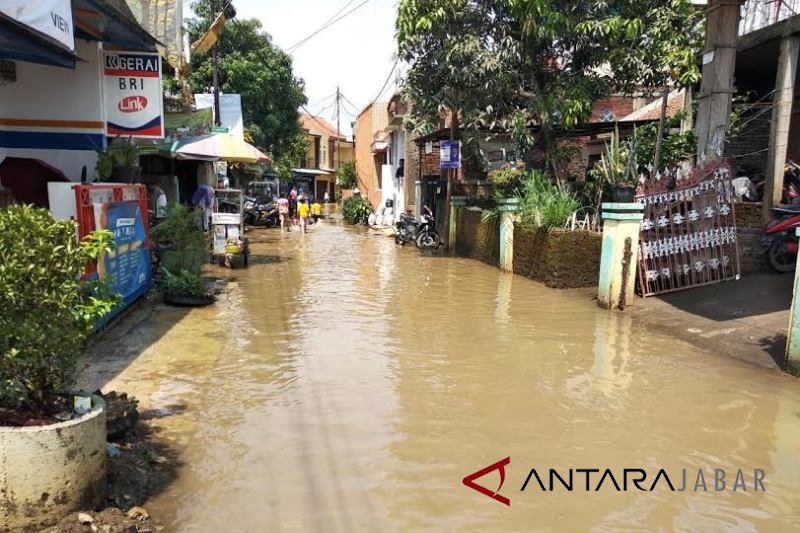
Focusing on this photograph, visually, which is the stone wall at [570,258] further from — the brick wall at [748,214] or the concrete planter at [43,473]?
the concrete planter at [43,473]

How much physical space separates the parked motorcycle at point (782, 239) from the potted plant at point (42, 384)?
28.7 ft

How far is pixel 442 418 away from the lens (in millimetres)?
4973

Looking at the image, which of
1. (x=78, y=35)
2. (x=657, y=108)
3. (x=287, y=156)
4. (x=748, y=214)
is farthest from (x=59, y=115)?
(x=287, y=156)

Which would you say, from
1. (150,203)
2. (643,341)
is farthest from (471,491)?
(150,203)

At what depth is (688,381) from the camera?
596 centimetres

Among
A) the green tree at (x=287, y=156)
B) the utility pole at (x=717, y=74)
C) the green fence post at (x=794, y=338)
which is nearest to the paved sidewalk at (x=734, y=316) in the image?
the green fence post at (x=794, y=338)

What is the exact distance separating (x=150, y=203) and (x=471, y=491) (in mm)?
11236

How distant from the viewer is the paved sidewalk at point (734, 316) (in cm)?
691

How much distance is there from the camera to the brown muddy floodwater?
11.8 ft

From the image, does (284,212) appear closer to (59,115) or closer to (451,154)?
(451,154)

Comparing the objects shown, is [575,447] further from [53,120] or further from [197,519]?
[53,120]

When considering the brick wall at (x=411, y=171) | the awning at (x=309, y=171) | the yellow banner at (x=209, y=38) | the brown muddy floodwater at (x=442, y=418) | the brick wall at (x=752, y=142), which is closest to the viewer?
the brown muddy floodwater at (x=442, y=418)

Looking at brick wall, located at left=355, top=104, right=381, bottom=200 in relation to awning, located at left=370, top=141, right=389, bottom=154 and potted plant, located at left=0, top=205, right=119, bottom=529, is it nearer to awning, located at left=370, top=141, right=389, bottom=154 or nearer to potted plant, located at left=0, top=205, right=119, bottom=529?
awning, located at left=370, top=141, right=389, bottom=154

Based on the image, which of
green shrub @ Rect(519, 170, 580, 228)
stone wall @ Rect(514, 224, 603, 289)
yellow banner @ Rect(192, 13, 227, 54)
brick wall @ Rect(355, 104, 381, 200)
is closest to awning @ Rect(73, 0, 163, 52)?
yellow banner @ Rect(192, 13, 227, 54)
